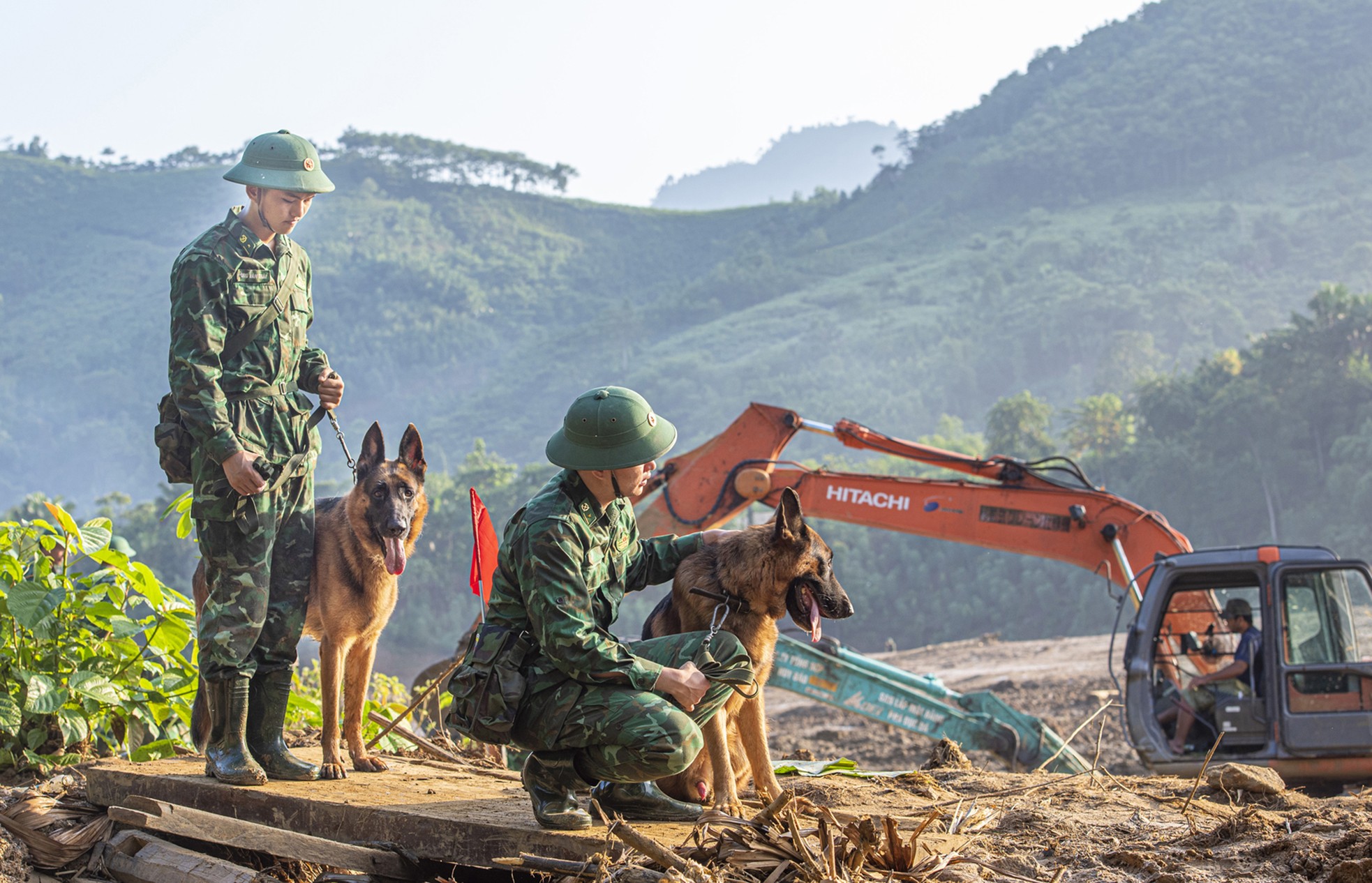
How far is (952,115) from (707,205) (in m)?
95.2

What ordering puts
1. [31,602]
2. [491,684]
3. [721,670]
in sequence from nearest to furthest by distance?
1. [491,684]
2. [721,670]
3. [31,602]

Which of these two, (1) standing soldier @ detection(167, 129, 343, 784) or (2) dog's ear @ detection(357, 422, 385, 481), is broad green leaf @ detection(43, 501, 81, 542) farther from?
(2) dog's ear @ detection(357, 422, 385, 481)

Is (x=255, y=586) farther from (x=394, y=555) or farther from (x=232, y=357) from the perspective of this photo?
(x=232, y=357)

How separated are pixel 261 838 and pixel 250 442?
157 centimetres

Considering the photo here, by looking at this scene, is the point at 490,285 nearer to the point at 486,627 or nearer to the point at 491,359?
the point at 491,359

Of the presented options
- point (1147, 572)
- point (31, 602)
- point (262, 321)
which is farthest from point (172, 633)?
point (1147, 572)

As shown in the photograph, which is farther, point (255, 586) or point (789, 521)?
point (255, 586)

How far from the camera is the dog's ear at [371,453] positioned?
5207 mm

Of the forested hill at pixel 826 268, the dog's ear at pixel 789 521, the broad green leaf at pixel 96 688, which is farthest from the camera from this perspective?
the forested hill at pixel 826 268

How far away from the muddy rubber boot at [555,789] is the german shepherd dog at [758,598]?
25.2 inches

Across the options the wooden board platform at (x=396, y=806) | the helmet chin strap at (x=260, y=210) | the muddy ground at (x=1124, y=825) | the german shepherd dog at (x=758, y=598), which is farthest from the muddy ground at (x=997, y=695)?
the helmet chin strap at (x=260, y=210)

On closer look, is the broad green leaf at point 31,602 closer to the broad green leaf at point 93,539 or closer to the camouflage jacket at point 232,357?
the broad green leaf at point 93,539

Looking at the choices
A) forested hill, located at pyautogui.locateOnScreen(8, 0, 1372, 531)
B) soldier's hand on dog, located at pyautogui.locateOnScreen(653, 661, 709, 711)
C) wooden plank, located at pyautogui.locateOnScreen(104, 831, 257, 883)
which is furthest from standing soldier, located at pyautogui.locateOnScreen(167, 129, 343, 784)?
forested hill, located at pyautogui.locateOnScreen(8, 0, 1372, 531)

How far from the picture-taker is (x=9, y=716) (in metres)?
5.91
